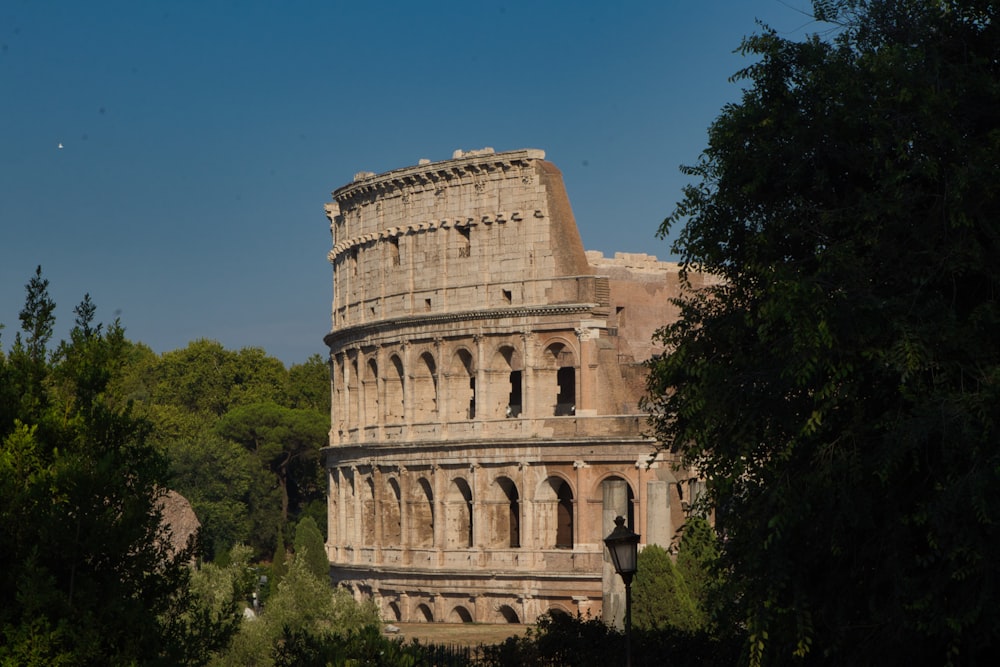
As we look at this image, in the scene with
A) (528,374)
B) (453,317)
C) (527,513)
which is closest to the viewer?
(527,513)

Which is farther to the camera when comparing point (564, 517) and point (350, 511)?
point (350, 511)

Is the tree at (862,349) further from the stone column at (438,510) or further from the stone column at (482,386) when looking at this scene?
the stone column at (438,510)

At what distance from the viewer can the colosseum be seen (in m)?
48.2

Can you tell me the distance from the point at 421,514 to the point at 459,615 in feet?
13.4

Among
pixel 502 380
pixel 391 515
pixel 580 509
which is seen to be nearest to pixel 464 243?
pixel 502 380

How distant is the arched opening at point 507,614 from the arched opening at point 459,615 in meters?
1.32

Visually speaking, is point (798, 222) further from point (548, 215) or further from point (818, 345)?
point (548, 215)

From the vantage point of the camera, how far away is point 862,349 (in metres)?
16.8

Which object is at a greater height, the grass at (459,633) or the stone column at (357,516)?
the stone column at (357,516)

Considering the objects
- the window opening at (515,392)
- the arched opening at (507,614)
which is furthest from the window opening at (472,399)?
the arched opening at (507,614)

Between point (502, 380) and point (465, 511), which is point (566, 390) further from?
point (465, 511)

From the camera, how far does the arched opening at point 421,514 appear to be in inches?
2053

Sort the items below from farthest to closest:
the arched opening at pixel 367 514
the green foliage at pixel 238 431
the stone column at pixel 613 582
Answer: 1. the green foliage at pixel 238 431
2. the arched opening at pixel 367 514
3. the stone column at pixel 613 582

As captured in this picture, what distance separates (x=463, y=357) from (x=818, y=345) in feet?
116
